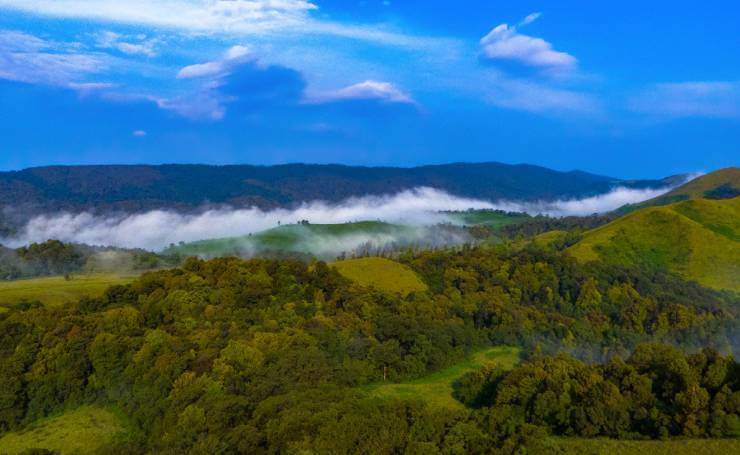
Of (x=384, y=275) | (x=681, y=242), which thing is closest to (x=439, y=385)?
(x=384, y=275)

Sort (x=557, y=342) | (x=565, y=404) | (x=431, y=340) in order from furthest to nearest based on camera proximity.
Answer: (x=557, y=342) < (x=431, y=340) < (x=565, y=404)

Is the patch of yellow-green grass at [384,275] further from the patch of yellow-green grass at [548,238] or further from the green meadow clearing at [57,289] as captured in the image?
the patch of yellow-green grass at [548,238]

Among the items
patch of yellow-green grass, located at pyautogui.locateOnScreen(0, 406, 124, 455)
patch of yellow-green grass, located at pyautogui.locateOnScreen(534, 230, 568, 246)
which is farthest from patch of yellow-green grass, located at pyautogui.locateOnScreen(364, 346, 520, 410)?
patch of yellow-green grass, located at pyautogui.locateOnScreen(534, 230, 568, 246)

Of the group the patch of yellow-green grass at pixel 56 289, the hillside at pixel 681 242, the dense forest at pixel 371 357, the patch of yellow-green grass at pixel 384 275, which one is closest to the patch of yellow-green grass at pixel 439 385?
the dense forest at pixel 371 357

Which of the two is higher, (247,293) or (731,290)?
(247,293)

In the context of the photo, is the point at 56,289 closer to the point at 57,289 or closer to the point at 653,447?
the point at 57,289

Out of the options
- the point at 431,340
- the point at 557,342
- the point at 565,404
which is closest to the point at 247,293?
the point at 431,340

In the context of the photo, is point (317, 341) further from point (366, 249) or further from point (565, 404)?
point (366, 249)
